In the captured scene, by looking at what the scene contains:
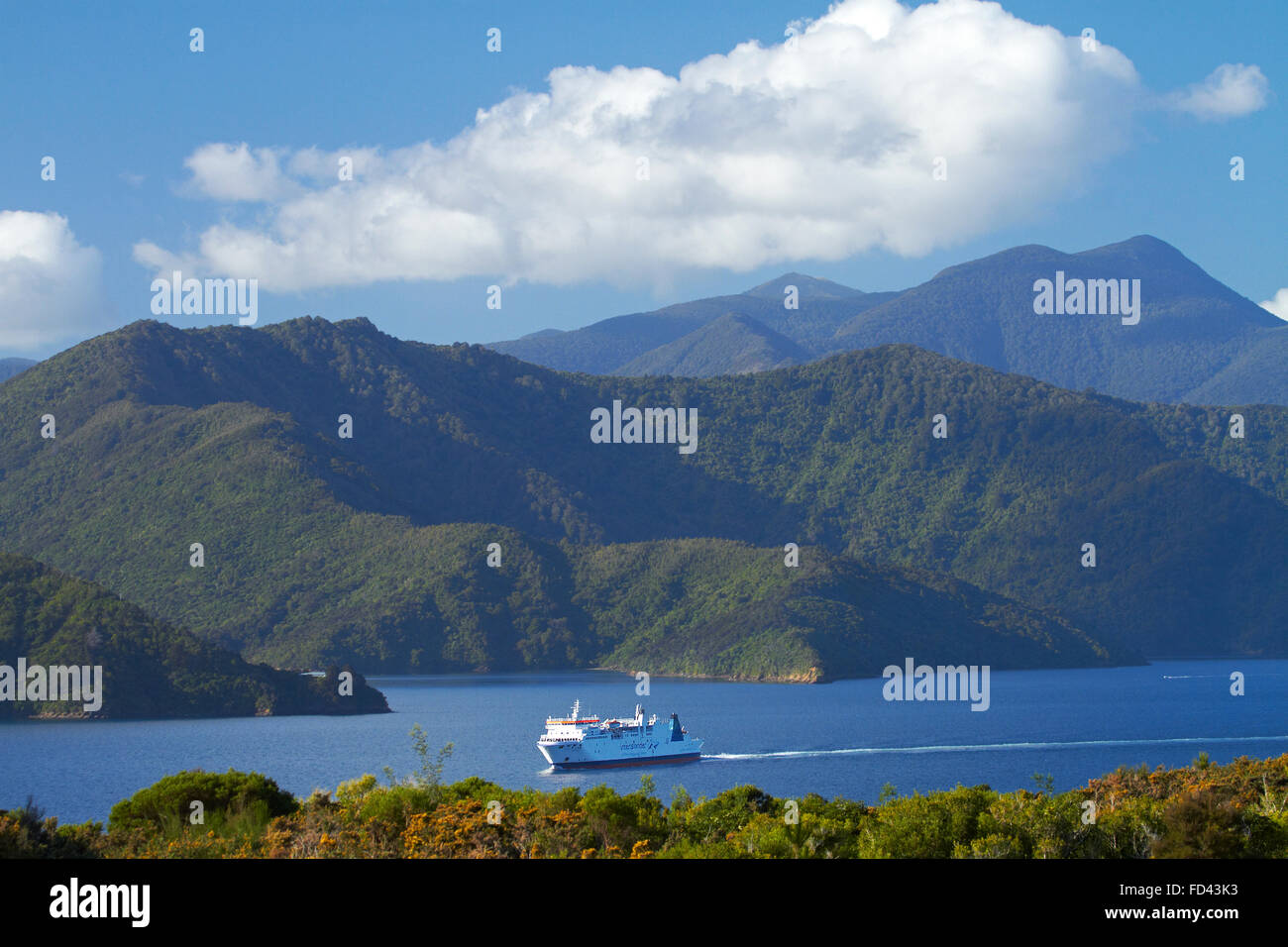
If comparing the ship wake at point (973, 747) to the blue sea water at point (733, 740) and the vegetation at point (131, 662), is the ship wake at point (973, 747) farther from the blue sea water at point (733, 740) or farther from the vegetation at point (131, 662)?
the vegetation at point (131, 662)

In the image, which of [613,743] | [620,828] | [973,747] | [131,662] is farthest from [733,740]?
[620,828]

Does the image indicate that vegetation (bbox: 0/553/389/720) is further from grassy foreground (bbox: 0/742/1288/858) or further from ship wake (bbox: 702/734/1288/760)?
grassy foreground (bbox: 0/742/1288/858)

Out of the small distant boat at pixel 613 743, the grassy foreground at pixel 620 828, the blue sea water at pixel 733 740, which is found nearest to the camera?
the grassy foreground at pixel 620 828

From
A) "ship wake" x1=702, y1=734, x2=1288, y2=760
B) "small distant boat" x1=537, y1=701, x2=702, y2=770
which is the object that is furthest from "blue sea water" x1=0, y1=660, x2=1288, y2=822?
"small distant boat" x1=537, y1=701, x2=702, y2=770

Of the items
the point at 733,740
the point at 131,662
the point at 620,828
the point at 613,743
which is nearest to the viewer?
the point at 620,828

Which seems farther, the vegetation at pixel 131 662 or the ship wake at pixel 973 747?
the vegetation at pixel 131 662

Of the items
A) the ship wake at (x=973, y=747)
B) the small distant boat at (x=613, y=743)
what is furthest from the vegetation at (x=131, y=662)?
the ship wake at (x=973, y=747)

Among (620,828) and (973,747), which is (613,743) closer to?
(973,747)
